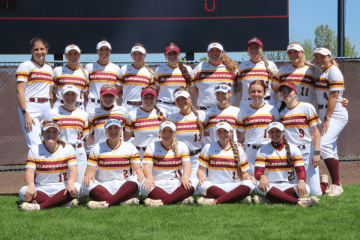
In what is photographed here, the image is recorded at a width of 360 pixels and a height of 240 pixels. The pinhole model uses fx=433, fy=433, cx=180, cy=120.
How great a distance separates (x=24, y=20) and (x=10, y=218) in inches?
267

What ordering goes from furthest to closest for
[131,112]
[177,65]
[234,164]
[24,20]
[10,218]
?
[24,20], [177,65], [131,112], [234,164], [10,218]

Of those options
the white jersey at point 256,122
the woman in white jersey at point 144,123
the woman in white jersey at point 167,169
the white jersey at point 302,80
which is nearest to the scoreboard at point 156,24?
the white jersey at point 302,80

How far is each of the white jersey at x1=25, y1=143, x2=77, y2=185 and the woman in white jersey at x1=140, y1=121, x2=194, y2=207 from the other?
916 mm

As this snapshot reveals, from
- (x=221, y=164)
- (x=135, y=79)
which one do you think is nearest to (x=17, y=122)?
(x=135, y=79)

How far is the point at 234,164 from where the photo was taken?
16.9 ft

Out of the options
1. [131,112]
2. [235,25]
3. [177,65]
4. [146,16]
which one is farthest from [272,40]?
[131,112]

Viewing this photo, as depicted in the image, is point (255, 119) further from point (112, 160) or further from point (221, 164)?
point (112, 160)

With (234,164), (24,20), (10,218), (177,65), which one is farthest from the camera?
(24,20)

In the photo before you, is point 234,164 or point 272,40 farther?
point 272,40

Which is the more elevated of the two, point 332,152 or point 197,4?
point 197,4

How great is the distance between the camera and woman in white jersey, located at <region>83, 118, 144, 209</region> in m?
5.00

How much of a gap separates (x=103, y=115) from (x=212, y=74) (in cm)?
160

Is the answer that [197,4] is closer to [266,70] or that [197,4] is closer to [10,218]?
[266,70]

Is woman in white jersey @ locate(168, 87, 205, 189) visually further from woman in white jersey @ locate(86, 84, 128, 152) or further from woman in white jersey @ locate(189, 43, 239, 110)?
woman in white jersey @ locate(86, 84, 128, 152)
